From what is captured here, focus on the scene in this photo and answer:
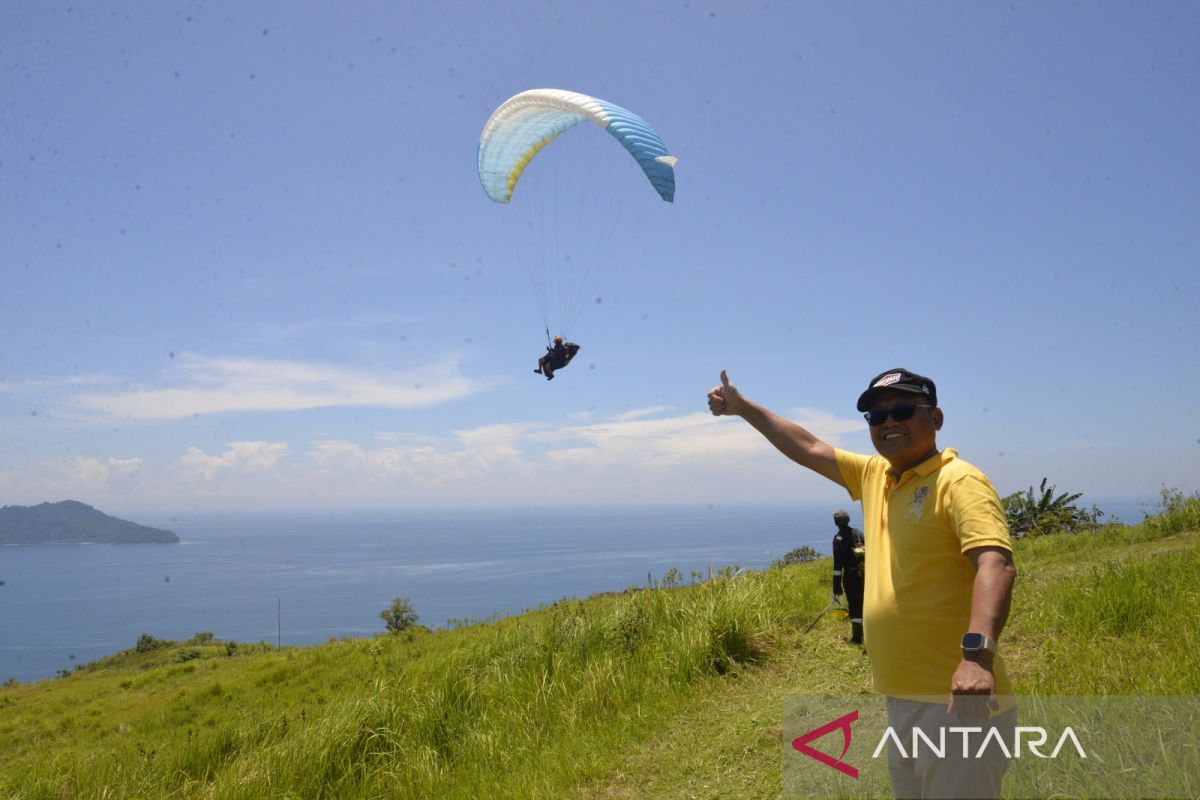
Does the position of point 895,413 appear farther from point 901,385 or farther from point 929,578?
point 929,578

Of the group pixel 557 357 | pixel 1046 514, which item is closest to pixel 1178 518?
pixel 1046 514

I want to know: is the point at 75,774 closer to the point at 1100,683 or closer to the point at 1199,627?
the point at 1100,683

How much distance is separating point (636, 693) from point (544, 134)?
11.3m

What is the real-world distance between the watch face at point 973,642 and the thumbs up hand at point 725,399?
156 centimetres

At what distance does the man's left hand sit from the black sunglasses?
94 centimetres

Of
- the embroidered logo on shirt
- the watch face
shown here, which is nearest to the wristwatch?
the watch face

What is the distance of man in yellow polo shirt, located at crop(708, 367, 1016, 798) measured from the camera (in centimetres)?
213

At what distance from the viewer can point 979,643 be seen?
2051 mm

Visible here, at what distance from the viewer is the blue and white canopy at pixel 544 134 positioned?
10859 millimetres

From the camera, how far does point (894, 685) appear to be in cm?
257

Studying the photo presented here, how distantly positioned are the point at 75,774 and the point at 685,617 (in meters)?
7.17

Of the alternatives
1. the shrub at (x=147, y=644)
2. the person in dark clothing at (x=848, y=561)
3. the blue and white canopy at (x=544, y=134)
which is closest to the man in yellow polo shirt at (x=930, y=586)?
the person in dark clothing at (x=848, y=561)

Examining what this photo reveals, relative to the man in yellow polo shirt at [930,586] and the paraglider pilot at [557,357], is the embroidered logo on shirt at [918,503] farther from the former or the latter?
the paraglider pilot at [557,357]

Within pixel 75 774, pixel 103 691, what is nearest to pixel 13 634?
pixel 103 691
